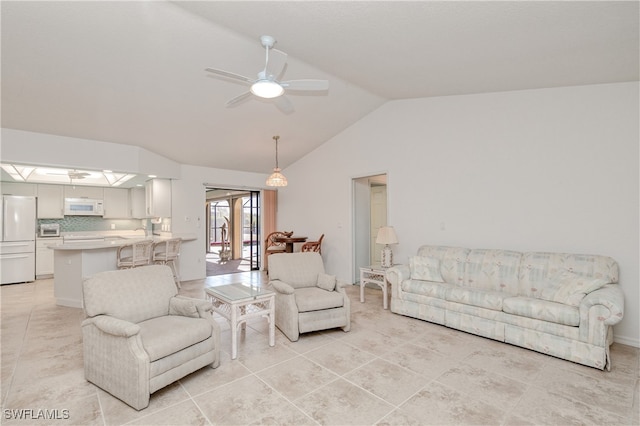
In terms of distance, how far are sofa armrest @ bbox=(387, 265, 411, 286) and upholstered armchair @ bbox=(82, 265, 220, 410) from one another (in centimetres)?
244

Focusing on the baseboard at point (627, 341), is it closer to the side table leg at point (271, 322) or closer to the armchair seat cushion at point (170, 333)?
the side table leg at point (271, 322)

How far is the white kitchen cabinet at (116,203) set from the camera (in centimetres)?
724

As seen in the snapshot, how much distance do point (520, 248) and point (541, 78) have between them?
2.01m

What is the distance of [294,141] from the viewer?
20.1 feet

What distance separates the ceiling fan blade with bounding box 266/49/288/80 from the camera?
8.62 feet

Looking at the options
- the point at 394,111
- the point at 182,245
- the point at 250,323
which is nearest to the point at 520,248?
the point at 394,111

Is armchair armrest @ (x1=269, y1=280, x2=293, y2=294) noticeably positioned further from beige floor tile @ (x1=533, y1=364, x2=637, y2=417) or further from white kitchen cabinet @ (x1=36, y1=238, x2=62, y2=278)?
white kitchen cabinet @ (x1=36, y1=238, x2=62, y2=278)

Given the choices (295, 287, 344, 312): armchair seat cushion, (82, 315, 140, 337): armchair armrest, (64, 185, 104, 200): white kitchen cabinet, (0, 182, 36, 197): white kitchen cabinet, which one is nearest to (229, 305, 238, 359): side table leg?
(295, 287, 344, 312): armchair seat cushion

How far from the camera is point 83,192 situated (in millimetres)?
6941

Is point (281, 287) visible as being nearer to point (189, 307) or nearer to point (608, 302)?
point (189, 307)

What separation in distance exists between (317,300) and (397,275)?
1376mm

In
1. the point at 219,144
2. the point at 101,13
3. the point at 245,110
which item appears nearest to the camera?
the point at 101,13

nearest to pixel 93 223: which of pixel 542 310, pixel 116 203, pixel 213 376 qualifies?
pixel 116 203

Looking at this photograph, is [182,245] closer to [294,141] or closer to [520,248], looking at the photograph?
[294,141]
